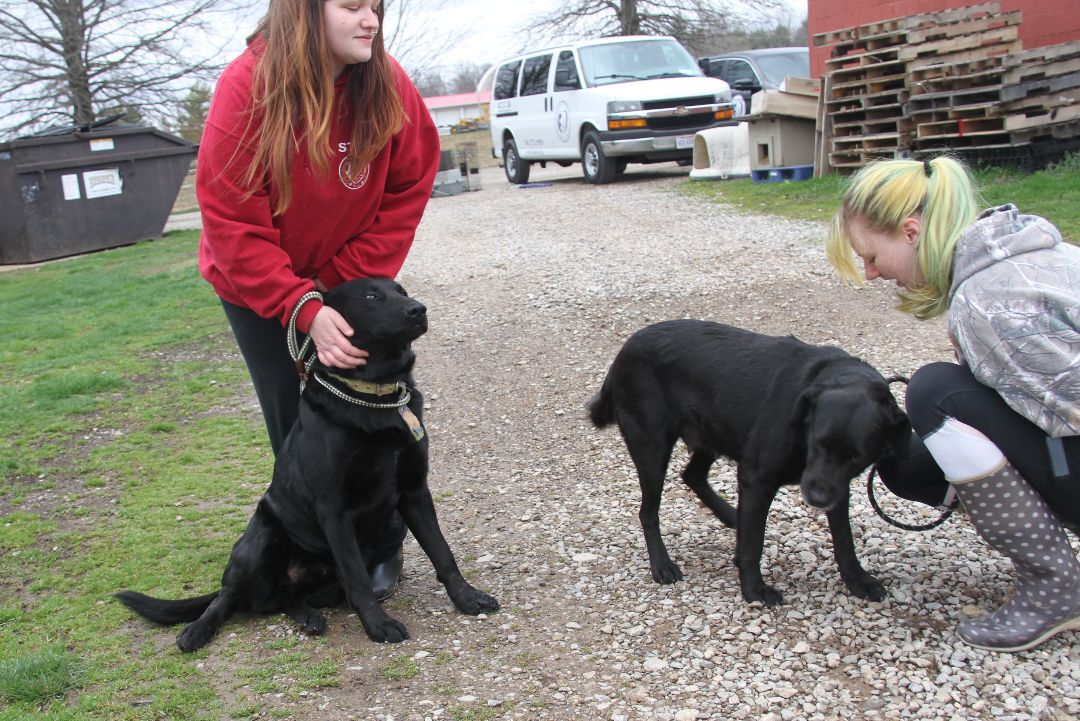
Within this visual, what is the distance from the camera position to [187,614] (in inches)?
133

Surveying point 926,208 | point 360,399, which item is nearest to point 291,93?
point 360,399

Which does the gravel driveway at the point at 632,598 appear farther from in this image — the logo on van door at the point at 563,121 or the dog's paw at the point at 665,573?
the logo on van door at the point at 563,121

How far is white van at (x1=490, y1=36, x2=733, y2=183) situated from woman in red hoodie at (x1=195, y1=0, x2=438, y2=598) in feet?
39.1

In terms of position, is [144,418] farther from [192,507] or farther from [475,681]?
[475,681]

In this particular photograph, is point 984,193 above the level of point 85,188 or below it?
below

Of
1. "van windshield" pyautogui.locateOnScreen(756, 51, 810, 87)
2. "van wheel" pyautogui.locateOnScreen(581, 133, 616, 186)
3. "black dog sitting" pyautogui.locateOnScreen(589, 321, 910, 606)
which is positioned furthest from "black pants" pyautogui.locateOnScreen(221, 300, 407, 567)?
"van windshield" pyautogui.locateOnScreen(756, 51, 810, 87)

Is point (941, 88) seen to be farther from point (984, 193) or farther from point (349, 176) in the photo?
point (349, 176)

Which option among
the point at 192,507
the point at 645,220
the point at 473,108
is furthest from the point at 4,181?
the point at 473,108

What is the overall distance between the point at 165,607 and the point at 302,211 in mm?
1411

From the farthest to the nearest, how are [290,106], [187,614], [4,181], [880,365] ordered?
[4,181] < [880,365] < [187,614] < [290,106]

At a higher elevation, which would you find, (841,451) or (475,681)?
(841,451)

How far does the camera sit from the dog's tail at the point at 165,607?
335 centimetres

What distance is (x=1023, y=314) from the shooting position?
2523 mm

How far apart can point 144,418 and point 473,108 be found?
82.3 m
